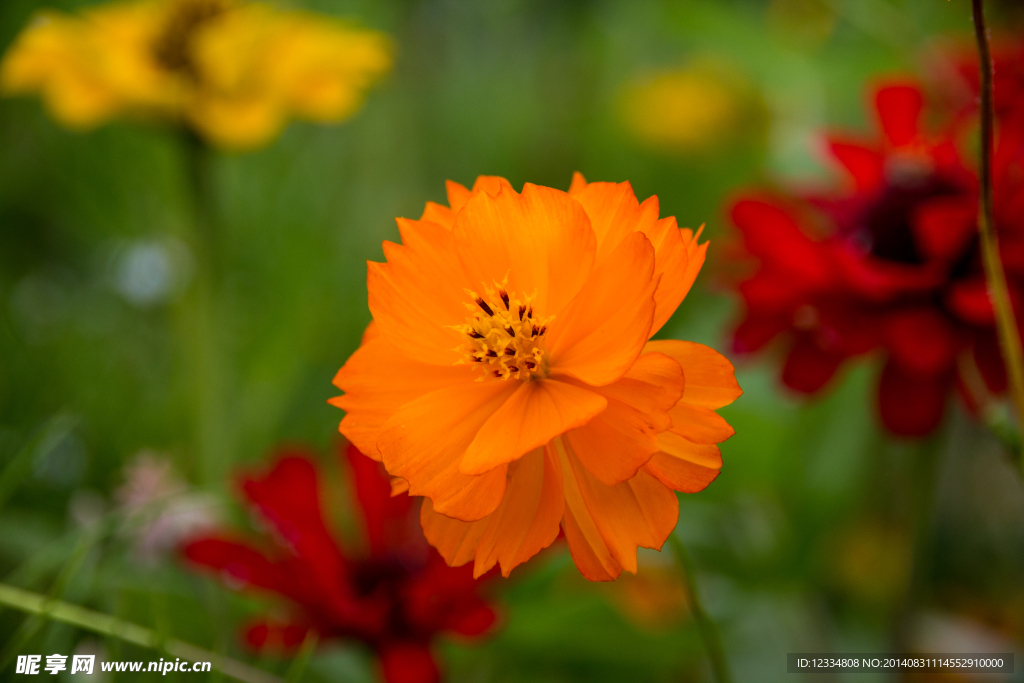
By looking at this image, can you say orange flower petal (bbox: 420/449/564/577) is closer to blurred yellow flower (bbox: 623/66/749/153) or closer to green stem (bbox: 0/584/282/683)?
green stem (bbox: 0/584/282/683)

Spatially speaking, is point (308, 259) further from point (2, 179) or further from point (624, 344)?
point (624, 344)

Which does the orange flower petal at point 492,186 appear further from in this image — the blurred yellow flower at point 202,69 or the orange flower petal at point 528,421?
the blurred yellow flower at point 202,69

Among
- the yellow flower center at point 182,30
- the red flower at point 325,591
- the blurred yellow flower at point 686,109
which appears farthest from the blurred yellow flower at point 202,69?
the blurred yellow flower at point 686,109

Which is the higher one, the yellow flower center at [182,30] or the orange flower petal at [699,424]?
the yellow flower center at [182,30]

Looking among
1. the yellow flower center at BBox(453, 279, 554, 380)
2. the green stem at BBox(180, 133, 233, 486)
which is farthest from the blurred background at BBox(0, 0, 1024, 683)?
the yellow flower center at BBox(453, 279, 554, 380)

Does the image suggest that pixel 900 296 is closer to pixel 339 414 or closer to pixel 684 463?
pixel 684 463

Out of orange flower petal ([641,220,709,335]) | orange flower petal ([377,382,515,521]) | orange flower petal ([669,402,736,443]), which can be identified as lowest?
orange flower petal ([377,382,515,521])

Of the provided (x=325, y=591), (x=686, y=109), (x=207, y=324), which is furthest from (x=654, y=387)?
(x=686, y=109)

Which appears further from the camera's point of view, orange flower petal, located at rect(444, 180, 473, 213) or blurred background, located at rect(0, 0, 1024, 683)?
blurred background, located at rect(0, 0, 1024, 683)
